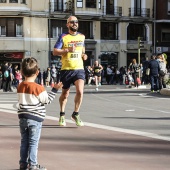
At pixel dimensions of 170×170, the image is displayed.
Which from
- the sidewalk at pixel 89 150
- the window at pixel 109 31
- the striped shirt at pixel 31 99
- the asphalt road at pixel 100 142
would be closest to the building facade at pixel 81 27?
the window at pixel 109 31

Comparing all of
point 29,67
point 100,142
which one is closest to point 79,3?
point 100,142

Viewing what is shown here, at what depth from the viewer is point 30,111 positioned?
20.7 feet

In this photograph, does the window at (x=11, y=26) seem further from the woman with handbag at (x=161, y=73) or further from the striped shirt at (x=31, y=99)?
the striped shirt at (x=31, y=99)

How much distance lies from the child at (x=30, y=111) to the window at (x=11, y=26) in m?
43.1

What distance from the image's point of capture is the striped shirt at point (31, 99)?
20.6 feet

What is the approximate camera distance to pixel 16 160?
7.07 metres

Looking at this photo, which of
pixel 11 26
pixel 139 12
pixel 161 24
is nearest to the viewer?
pixel 11 26

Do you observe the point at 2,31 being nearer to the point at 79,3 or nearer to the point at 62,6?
the point at 62,6

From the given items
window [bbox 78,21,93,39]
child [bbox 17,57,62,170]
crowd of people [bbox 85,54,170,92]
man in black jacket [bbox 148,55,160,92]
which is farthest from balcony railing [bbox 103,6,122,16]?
child [bbox 17,57,62,170]

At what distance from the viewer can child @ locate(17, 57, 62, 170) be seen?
20.5 feet

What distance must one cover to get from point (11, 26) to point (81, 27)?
735cm

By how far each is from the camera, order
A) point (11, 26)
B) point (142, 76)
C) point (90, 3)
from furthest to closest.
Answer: point (90, 3)
point (11, 26)
point (142, 76)

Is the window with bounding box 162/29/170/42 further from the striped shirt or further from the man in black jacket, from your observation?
the striped shirt

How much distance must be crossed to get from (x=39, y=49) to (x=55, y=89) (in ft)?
142
